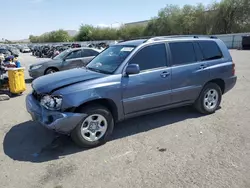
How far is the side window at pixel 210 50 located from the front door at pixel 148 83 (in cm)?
117

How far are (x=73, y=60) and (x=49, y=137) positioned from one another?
21.9ft

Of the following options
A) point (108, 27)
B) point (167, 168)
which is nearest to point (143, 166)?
point (167, 168)

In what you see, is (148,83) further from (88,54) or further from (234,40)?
(234,40)

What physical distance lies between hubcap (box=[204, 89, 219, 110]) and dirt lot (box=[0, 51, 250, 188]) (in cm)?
30

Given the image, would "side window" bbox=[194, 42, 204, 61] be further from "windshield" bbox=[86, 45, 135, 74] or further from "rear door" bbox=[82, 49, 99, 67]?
"rear door" bbox=[82, 49, 99, 67]

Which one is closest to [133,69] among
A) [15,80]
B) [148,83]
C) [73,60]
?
[148,83]

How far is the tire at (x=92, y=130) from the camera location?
3.86 meters

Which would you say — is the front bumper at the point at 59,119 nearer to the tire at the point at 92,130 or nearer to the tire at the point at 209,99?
the tire at the point at 92,130

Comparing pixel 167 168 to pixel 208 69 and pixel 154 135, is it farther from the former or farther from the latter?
pixel 208 69

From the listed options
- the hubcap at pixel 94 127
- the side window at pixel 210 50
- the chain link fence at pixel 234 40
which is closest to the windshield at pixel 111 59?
the hubcap at pixel 94 127

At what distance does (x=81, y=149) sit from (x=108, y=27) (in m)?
86.2

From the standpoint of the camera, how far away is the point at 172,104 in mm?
4914

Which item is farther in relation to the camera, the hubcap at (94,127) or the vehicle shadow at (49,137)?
the hubcap at (94,127)

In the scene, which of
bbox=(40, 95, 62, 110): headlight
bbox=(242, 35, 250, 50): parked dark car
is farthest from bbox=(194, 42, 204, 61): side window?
bbox=(242, 35, 250, 50): parked dark car
